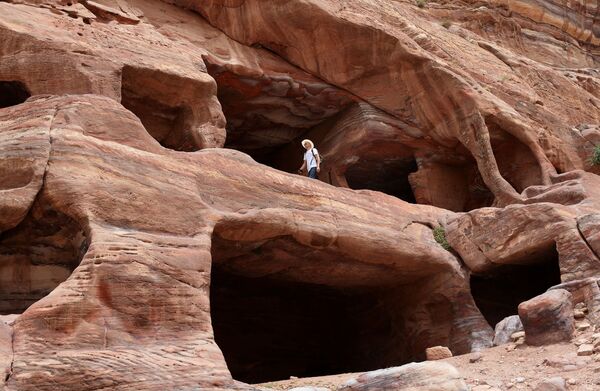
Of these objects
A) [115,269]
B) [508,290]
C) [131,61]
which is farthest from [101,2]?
[508,290]

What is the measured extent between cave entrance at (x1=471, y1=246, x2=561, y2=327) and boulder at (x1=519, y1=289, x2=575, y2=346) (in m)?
3.30

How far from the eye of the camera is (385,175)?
1959 centimetres

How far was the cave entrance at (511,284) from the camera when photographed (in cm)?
1405

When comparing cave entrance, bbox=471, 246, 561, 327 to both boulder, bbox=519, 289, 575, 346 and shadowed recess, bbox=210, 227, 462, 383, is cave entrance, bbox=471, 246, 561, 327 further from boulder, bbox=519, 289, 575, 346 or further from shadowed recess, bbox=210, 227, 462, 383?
boulder, bbox=519, 289, 575, 346

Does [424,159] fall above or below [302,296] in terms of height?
above

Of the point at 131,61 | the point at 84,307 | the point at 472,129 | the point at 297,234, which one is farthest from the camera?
the point at 472,129

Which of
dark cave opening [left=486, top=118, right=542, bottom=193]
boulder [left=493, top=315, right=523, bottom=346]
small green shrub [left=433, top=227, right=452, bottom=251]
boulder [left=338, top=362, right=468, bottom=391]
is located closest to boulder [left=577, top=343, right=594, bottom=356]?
boulder [left=338, top=362, right=468, bottom=391]

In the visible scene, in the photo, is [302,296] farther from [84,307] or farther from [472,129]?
[84,307]

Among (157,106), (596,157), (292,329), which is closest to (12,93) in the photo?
(157,106)

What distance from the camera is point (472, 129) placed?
16891mm

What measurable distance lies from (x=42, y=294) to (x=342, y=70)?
29.5 ft

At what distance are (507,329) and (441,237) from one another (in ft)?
8.56

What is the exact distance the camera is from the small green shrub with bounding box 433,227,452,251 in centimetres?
1382

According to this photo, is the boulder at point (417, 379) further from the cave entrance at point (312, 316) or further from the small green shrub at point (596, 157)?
the small green shrub at point (596, 157)
